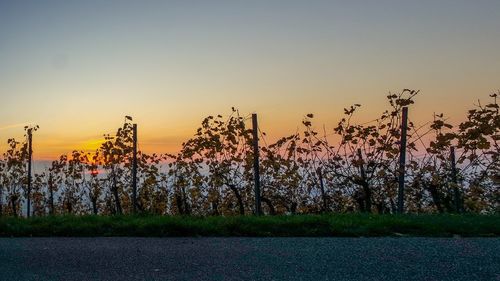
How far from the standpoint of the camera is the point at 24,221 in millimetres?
9547

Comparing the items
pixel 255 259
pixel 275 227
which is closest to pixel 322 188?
pixel 275 227

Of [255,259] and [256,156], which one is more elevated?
[256,156]

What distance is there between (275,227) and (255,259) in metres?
2.44

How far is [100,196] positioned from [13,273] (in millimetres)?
13564

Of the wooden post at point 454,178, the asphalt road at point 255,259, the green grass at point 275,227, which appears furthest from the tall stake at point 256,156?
the wooden post at point 454,178

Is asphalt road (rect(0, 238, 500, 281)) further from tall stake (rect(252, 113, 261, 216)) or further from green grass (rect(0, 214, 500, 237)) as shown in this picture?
tall stake (rect(252, 113, 261, 216))

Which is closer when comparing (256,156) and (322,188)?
(256,156)

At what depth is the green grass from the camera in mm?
7973

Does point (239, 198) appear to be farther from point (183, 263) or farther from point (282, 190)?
point (183, 263)

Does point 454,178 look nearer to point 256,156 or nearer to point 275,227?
point 256,156

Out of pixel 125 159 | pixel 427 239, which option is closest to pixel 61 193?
pixel 125 159

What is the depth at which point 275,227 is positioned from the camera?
330 inches

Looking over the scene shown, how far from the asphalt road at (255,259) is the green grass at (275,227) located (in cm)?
63

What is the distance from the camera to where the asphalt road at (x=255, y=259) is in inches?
206
